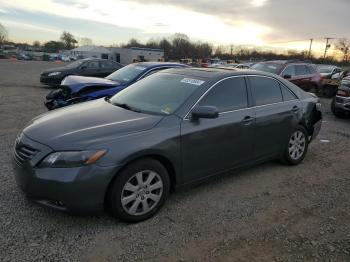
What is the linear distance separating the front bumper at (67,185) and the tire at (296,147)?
327 centimetres

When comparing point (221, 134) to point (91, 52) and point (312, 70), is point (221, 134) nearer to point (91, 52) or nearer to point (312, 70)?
point (312, 70)

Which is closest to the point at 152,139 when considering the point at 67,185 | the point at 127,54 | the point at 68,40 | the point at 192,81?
the point at 67,185

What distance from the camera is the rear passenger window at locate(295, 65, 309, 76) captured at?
1395 cm

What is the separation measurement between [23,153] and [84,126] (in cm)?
66

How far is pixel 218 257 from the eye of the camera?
329 cm

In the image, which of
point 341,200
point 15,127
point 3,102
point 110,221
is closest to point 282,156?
point 341,200

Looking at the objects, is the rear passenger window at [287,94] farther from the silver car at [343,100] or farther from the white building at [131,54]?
the white building at [131,54]

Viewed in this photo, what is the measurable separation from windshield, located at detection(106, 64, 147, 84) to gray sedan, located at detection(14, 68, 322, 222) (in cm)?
343

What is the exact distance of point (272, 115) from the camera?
522cm

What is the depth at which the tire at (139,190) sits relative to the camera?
3.59 m

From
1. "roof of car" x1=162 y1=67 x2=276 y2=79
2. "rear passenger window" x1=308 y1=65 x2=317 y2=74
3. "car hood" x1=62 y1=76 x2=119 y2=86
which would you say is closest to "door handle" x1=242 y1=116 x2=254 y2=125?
"roof of car" x1=162 y1=67 x2=276 y2=79

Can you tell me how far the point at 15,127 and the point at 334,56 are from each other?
312 feet

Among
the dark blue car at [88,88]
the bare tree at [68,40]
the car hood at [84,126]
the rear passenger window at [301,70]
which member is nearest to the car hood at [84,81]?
the dark blue car at [88,88]

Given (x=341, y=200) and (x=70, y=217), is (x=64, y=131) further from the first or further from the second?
(x=341, y=200)
